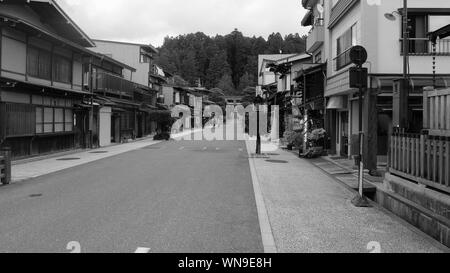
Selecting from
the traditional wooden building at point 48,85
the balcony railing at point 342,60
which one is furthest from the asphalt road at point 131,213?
the balcony railing at point 342,60

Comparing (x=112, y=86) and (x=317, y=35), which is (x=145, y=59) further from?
(x=317, y=35)

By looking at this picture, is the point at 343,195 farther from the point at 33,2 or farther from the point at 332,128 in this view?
the point at 33,2

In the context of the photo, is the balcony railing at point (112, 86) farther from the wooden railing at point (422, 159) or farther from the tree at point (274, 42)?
the tree at point (274, 42)

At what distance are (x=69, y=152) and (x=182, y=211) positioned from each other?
707 inches

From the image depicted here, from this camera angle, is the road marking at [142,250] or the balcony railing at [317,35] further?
the balcony railing at [317,35]

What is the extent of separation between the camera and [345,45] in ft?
63.0

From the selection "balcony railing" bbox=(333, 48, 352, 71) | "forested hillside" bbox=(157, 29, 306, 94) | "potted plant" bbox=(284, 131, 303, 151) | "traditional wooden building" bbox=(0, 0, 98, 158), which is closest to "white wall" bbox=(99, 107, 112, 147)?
"traditional wooden building" bbox=(0, 0, 98, 158)

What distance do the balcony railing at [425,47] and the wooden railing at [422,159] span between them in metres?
7.78

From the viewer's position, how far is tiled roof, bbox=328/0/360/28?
58.1ft

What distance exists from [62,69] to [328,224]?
21474 mm

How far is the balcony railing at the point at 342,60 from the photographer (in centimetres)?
1826

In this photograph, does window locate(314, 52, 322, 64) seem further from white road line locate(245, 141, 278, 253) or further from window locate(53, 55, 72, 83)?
window locate(53, 55, 72, 83)

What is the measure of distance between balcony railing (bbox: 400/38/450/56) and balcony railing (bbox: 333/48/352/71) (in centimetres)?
265
